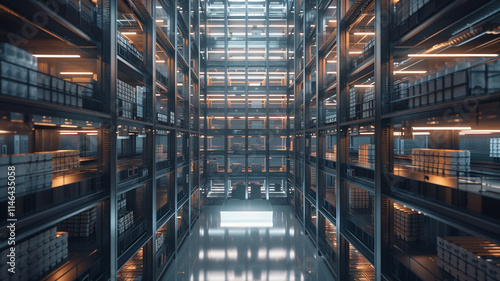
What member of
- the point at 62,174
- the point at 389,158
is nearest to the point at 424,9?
the point at 389,158

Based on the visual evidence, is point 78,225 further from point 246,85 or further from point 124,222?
point 246,85

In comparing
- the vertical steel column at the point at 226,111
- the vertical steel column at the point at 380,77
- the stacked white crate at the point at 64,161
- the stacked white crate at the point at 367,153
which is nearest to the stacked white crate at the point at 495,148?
the stacked white crate at the point at 367,153

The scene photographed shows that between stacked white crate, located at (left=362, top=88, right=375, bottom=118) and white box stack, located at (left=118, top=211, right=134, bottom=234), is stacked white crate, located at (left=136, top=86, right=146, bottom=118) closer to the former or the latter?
white box stack, located at (left=118, top=211, right=134, bottom=234)

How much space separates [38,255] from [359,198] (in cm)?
1144

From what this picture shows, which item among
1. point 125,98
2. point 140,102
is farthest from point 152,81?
point 125,98

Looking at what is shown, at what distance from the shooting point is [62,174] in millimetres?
7258

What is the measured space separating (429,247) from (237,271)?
799 centimetres

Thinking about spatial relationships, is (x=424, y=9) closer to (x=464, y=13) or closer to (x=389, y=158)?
(x=464, y=13)

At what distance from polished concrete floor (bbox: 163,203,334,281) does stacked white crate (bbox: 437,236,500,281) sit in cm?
590

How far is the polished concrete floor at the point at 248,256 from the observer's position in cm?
1032

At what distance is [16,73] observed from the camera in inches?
162

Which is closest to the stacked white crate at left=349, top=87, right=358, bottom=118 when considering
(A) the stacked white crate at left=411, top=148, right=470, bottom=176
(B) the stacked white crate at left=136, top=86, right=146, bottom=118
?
(A) the stacked white crate at left=411, top=148, right=470, bottom=176

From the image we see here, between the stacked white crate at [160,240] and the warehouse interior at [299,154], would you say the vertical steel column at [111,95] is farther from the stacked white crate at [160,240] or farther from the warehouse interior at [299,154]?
the stacked white crate at [160,240]

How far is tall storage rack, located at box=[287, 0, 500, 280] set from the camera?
4539mm
